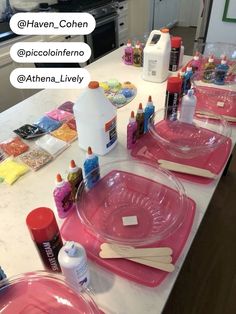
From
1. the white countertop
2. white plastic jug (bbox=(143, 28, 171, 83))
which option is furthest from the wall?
the white countertop

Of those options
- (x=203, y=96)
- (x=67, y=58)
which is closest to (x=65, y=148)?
(x=203, y=96)

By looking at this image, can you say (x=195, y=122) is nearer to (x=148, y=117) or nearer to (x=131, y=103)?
(x=148, y=117)

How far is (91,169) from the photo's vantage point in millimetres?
844

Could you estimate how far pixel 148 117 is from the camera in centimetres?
106

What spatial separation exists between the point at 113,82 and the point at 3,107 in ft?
3.83

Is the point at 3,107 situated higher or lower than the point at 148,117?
lower

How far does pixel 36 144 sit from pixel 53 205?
0.33m

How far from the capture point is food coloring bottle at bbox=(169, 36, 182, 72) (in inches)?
58.9

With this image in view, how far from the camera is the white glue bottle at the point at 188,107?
104 cm

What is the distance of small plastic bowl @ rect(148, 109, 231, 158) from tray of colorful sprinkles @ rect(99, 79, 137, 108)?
200 mm

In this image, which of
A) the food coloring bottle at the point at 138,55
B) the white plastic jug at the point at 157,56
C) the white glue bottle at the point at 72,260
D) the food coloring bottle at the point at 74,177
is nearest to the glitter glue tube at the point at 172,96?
the white plastic jug at the point at 157,56

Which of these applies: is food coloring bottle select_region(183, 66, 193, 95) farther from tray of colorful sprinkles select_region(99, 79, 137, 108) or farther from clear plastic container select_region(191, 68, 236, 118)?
tray of colorful sprinkles select_region(99, 79, 137, 108)

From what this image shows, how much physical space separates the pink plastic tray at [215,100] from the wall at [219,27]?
1264mm

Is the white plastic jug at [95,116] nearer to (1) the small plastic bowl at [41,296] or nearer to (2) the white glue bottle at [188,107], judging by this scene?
(2) the white glue bottle at [188,107]
